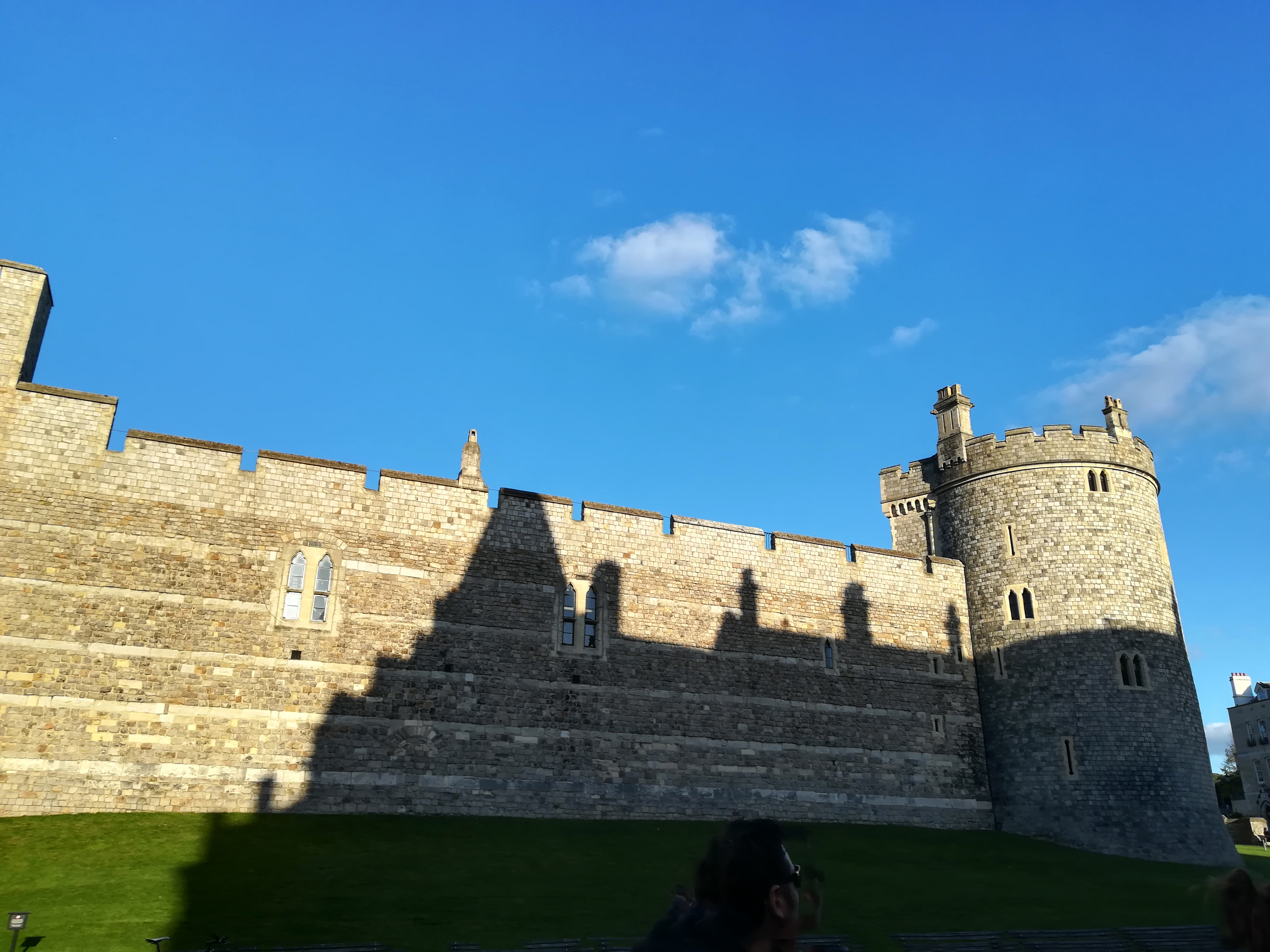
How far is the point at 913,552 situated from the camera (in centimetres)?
2717

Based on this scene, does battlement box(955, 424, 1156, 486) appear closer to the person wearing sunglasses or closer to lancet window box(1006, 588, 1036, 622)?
lancet window box(1006, 588, 1036, 622)

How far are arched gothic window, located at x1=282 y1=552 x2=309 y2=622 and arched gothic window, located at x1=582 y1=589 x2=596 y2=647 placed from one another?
6.07 m

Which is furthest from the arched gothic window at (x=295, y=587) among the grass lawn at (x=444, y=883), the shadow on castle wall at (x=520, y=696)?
the grass lawn at (x=444, y=883)

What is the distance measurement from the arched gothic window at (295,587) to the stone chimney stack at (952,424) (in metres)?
18.3

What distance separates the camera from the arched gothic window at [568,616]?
21.3 m

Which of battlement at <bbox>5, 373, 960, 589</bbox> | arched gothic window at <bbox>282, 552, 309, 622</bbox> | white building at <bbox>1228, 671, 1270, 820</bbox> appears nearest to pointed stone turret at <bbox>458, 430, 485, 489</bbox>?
battlement at <bbox>5, 373, 960, 589</bbox>

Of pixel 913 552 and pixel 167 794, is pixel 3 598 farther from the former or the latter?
pixel 913 552

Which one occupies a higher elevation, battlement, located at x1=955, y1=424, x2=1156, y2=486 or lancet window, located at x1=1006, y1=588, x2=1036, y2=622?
battlement, located at x1=955, y1=424, x2=1156, y2=486

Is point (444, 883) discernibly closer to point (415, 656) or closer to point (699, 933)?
point (415, 656)

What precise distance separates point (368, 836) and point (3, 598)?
783 centimetres

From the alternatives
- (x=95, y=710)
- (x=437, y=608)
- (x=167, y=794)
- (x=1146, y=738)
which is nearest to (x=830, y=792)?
(x=1146, y=738)

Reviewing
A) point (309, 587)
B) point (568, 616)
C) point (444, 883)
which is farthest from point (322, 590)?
point (444, 883)

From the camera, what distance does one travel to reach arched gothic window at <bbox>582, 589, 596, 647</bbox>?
2159 centimetres

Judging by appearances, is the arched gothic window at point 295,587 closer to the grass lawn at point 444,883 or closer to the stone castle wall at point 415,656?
the stone castle wall at point 415,656
